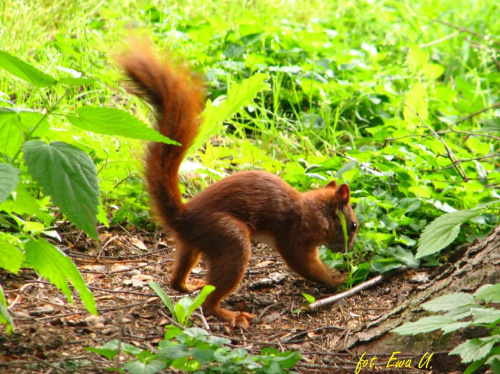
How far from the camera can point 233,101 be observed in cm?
343

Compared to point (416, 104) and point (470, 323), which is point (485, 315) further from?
point (416, 104)

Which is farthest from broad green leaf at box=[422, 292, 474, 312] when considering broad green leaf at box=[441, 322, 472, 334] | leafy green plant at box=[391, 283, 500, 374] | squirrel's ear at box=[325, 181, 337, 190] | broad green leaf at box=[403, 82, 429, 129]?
broad green leaf at box=[403, 82, 429, 129]

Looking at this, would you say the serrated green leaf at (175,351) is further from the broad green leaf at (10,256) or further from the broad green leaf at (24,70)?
the broad green leaf at (24,70)

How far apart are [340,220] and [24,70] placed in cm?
195

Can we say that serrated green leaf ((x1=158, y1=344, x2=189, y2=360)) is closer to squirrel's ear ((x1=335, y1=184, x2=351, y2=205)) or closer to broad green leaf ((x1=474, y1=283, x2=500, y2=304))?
broad green leaf ((x1=474, y1=283, x2=500, y2=304))

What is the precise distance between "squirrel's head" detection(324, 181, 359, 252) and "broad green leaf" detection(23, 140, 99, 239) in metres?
1.81

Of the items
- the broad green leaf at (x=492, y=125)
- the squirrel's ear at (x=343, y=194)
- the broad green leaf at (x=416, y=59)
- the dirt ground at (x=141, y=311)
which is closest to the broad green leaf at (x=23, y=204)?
the dirt ground at (x=141, y=311)

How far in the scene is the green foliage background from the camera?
10.7 feet

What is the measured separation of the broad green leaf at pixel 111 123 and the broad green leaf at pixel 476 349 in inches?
37.7

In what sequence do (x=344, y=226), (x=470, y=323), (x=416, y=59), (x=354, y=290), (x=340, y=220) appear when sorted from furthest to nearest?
(x=416, y=59) < (x=340, y=220) < (x=344, y=226) < (x=354, y=290) < (x=470, y=323)

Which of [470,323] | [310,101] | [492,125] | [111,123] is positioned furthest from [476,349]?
[310,101]

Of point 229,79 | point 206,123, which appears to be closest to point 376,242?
point 206,123

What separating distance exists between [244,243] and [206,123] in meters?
0.90

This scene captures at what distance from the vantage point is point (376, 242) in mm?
→ 3221
